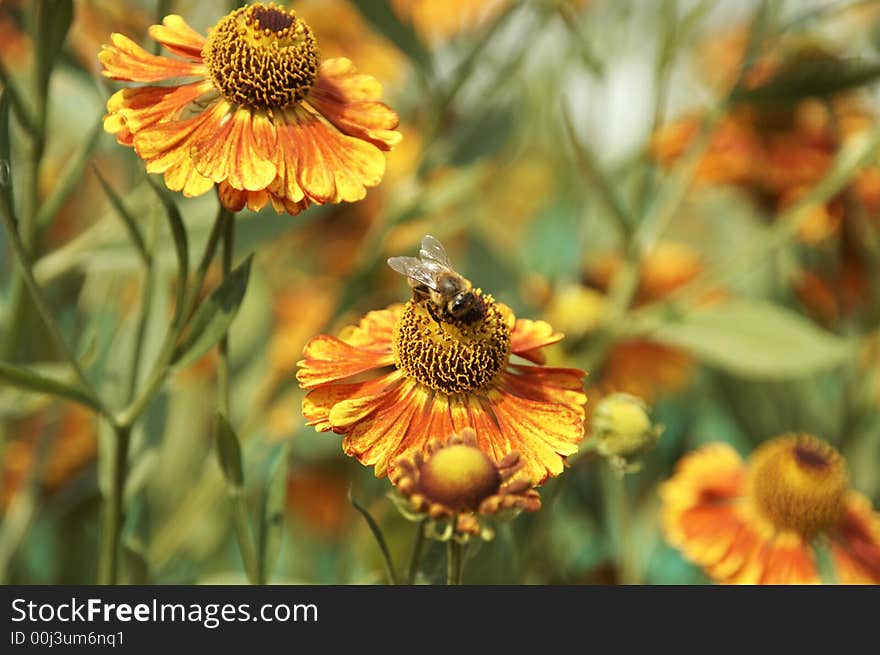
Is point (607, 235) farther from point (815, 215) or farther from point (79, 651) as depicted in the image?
point (79, 651)

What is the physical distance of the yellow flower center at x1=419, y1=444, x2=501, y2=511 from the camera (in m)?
0.56

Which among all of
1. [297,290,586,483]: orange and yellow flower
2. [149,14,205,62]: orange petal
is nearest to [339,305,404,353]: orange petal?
[297,290,586,483]: orange and yellow flower

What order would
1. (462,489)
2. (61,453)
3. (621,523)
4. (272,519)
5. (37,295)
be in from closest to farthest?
(462,489)
(37,295)
(272,519)
(621,523)
(61,453)

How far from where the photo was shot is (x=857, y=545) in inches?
44.8

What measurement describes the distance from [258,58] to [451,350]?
238 mm

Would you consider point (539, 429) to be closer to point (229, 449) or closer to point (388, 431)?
point (388, 431)

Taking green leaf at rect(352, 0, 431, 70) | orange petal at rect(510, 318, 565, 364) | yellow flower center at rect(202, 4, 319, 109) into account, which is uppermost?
green leaf at rect(352, 0, 431, 70)

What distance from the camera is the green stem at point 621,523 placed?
1.06 meters

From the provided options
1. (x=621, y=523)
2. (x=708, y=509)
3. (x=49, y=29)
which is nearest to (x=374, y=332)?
(x=49, y=29)

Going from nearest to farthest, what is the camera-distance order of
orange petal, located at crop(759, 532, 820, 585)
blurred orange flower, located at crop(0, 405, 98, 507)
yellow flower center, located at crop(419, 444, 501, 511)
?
yellow flower center, located at crop(419, 444, 501, 511), orange petal, located at crop(759, 532, 820, 585), blurred orange flower, located at crop(0, 405, 98, 507)

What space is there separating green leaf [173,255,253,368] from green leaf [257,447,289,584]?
0.10 m

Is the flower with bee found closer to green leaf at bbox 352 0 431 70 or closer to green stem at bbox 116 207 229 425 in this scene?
green stem at bbox 116 207 229 425

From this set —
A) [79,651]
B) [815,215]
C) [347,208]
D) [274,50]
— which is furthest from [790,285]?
[79,651]

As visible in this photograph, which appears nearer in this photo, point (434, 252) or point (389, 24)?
point (434, 252)
